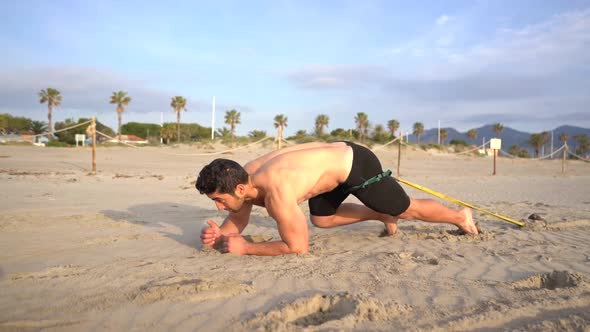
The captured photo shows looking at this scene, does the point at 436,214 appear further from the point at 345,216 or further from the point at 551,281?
the point at 551,281

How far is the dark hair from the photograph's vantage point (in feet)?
10.0

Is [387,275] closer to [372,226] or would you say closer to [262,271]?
[262,271]

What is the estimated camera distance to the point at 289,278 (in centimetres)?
277

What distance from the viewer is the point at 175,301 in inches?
92.3

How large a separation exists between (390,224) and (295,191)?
1.63 meters

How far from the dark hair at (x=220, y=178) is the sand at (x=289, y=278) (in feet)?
1.87

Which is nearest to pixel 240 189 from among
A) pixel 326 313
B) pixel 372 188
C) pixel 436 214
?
Result: pixel 372 188

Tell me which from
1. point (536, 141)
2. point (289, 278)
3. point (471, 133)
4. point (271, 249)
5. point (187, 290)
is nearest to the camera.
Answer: point (187, 290)

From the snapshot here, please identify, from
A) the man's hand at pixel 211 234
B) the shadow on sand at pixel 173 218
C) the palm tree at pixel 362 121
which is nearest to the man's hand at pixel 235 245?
the man's hand at pixel 211 234

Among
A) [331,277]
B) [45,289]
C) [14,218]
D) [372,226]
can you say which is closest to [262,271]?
[331,277]

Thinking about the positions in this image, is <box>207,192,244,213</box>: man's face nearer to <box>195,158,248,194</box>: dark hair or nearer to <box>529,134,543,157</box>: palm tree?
<box>195,158,248,194</box>: dark hair

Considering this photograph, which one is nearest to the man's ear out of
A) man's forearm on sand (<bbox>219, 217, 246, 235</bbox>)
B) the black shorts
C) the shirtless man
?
the shirtless man

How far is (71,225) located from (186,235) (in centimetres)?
129

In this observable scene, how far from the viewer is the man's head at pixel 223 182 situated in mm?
3061
